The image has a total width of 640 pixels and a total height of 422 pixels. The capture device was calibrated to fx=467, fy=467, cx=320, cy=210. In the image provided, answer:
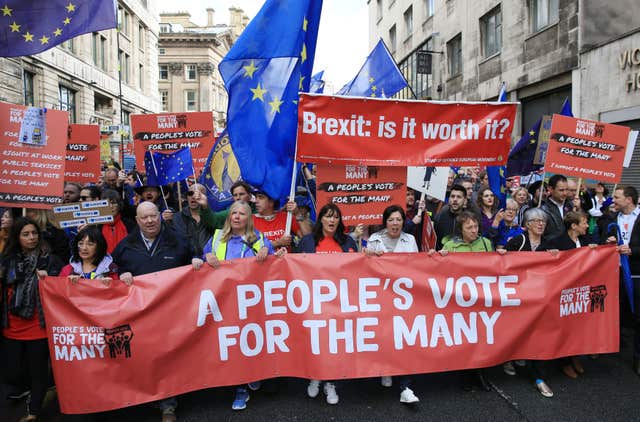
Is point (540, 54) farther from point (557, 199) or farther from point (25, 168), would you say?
point (25, 168)

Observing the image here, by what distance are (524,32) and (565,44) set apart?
7.35 feet

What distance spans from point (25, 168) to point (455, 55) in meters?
20.0

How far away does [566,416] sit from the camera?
3662mm

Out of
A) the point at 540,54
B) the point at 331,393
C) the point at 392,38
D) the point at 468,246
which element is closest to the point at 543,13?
the point at 540,54

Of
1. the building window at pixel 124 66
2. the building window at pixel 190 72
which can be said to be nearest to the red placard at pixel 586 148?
the building window at pixel 124 66

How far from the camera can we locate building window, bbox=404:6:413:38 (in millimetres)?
27172

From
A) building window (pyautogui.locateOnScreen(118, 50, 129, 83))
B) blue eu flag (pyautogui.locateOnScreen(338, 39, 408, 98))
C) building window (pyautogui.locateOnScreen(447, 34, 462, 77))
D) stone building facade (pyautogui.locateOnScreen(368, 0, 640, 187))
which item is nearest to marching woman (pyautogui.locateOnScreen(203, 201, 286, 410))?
blue eu flag (pyautogui.locateOnScreen(338, 39, 408, 98))

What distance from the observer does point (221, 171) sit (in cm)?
650

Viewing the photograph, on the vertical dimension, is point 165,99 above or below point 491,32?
above

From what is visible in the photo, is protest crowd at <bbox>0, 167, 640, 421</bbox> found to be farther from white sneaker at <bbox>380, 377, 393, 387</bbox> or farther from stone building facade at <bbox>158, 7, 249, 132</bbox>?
stone building facade at <bbox>158, 7, 249, 132</bbox>

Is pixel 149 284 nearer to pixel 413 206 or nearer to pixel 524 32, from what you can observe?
pixel 413 206

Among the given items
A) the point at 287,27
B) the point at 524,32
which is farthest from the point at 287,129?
the point at 524,32

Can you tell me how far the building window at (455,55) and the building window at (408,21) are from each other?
6120 mm

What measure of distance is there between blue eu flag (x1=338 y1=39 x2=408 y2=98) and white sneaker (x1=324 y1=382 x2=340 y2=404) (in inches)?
201
